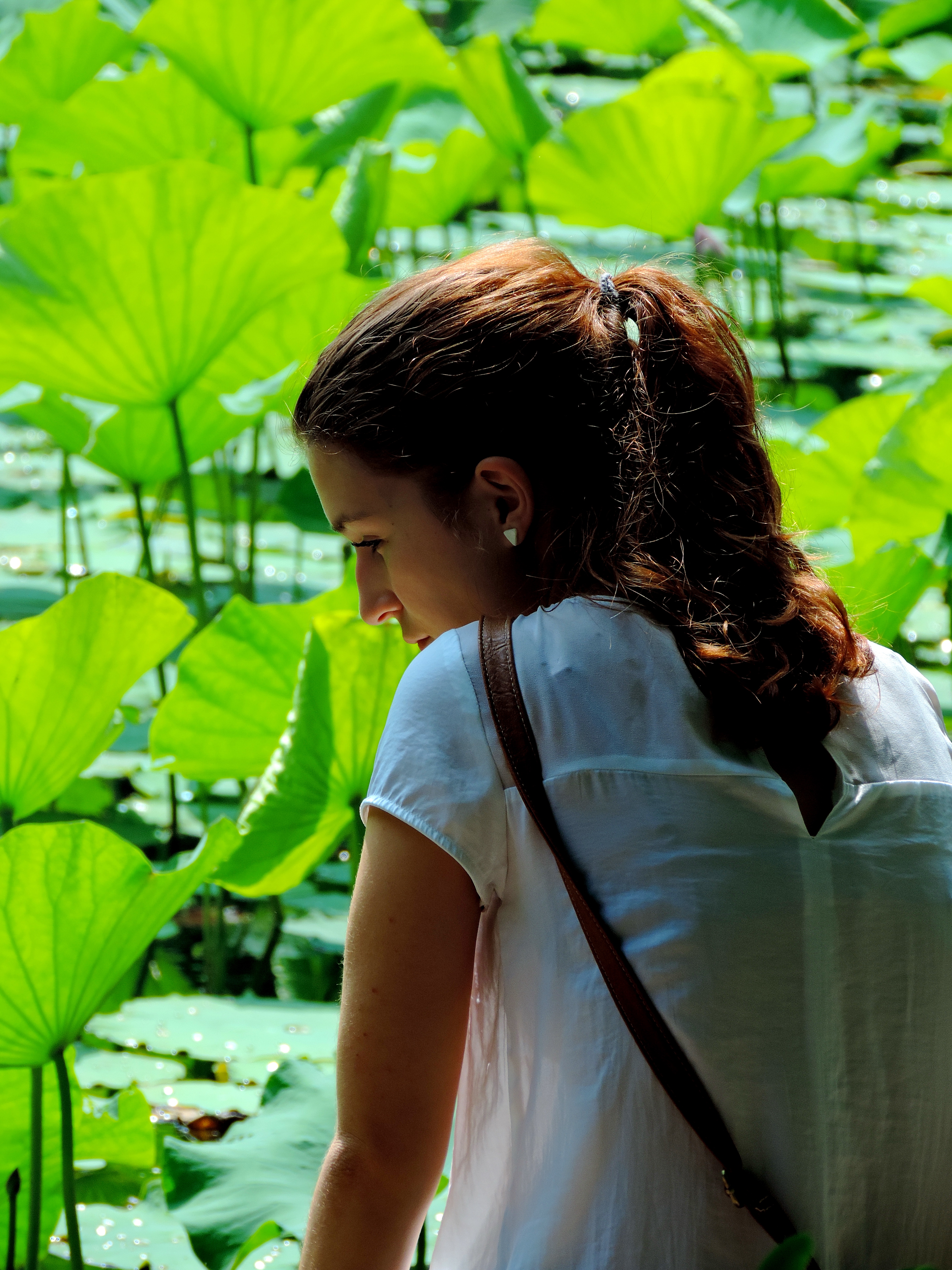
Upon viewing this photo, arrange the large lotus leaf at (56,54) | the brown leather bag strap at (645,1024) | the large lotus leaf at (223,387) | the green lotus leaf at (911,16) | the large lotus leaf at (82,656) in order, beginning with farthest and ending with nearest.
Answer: the green lotus leaf at (911,16)
the large lotus leaf at (56,54)
the large lotus leaf at (223,387)
the large lotus leaf at (82,656)
the brown leather bag strap at (645,1024)

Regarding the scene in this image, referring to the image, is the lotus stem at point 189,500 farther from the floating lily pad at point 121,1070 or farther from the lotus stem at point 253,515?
the floating lily pad at point 121,1070

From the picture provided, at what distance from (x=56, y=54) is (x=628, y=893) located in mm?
1914

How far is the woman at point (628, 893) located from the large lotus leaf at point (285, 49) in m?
1.06

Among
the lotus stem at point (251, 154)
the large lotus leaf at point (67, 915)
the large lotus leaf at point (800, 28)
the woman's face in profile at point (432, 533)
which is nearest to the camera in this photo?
the woman's face in profile at point (432, 533)

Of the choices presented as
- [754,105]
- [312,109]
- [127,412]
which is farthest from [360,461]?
[754,105]

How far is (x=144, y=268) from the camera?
1243 mm

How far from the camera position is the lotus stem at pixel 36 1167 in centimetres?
90

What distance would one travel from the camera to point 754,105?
2.07 metres

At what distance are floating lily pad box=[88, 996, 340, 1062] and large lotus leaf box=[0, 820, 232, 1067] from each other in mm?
337

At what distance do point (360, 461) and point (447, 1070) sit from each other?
291mm

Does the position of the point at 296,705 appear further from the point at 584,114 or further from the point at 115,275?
the point at 584,114

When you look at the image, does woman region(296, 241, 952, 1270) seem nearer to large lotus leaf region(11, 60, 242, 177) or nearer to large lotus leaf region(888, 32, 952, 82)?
large lotus leaf region(11, 60, 242, 177)

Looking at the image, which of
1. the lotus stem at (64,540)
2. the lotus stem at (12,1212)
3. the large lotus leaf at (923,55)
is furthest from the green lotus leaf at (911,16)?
the lotus stem at (12,1212)

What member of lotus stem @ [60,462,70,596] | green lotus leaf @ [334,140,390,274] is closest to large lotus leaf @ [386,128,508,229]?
green lotus leaf @ [334,140,390,274]
